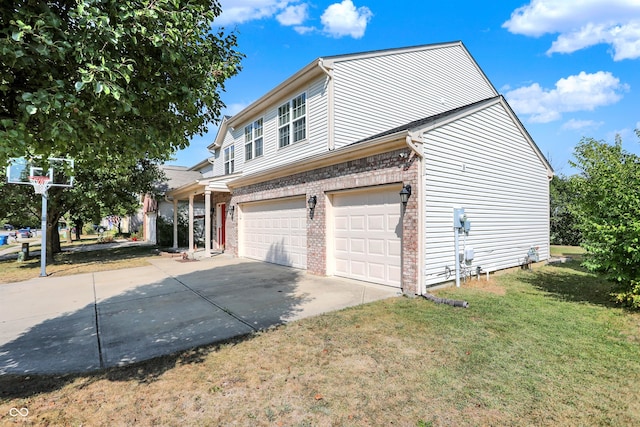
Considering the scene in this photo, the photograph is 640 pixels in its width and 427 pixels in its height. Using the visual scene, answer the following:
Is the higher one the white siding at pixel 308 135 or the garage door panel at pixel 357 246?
the white siding at pixel 308 135

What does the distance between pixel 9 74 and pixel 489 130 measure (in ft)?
31.7

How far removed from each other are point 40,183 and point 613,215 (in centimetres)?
1542

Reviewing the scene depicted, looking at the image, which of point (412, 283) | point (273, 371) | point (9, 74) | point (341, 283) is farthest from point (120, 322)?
point (412, 283)

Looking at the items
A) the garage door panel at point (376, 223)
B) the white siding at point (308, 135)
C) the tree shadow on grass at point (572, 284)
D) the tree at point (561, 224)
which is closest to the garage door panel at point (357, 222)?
the garage door panel at point (376, 223)

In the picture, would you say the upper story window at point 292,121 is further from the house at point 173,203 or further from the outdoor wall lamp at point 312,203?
the house at point 173,203

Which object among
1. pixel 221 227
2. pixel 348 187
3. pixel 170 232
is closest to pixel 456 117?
pixel 348 187

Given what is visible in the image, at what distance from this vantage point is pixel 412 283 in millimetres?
6957

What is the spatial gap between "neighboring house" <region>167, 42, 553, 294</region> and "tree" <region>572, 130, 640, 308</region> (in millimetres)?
2400

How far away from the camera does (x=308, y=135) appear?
1092 cm

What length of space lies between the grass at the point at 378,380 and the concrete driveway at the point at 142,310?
505 millimetres

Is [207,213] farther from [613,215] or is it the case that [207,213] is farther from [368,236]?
[613,215]

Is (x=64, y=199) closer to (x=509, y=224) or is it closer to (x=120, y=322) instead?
(x=120, y=322)

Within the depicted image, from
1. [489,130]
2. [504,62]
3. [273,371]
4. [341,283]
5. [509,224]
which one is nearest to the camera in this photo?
[273,371]

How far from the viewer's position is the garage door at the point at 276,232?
10.8 m
